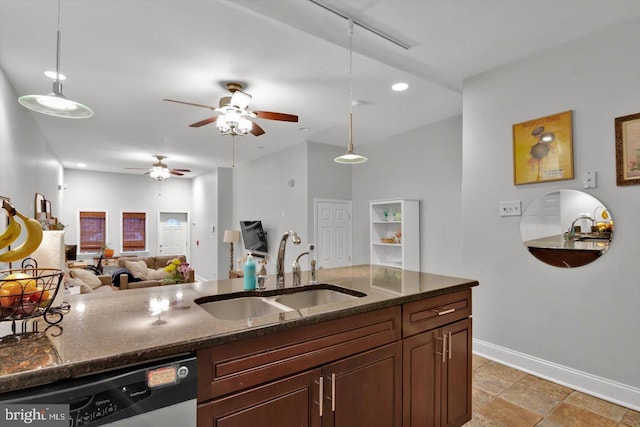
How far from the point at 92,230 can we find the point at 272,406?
9458mm

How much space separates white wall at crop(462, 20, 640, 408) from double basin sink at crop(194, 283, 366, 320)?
78.6 inches

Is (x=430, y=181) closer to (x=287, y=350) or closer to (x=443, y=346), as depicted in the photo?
(x=443, y=346)

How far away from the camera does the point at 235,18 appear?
2.30 m

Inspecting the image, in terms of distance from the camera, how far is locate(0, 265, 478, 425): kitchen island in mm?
974

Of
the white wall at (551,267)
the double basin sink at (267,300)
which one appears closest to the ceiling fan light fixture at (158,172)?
the double basin sink at (267,300)

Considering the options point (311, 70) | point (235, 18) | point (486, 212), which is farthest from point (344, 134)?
point (235, 18)

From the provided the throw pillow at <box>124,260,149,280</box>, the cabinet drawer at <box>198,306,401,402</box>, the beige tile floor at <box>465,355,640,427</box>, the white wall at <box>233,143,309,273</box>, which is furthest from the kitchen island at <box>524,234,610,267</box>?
the throw pillow at <box>124,260,149,280</box>

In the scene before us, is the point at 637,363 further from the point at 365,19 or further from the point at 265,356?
the point at 365,19

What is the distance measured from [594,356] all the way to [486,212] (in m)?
1.44

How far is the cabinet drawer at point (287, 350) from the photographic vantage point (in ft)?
3.72

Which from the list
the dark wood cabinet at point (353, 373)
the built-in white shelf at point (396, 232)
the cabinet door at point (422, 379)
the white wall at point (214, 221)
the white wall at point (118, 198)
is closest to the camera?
the dark wood cabinet at point (353, 373)

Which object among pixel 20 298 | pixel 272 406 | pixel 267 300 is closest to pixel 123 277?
pixel 267 300

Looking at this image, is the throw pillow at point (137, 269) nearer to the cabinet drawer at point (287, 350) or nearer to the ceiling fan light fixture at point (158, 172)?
the ceiling fan light fixture at point (158, 172)

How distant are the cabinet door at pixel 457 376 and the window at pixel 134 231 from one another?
367 inches
